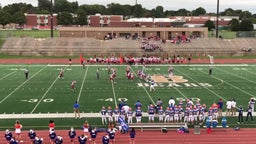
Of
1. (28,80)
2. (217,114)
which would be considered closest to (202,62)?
(28,80)

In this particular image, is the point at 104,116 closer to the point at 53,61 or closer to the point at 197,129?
the point at 197,129

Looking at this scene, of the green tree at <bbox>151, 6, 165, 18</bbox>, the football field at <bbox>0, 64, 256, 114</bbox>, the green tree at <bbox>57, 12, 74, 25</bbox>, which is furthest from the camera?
the green tree at <bbox>151, 6, 165, 18</bbox>

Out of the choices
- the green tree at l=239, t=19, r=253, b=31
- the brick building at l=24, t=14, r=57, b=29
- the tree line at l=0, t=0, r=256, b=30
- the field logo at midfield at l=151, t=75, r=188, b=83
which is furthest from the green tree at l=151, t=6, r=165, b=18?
the field logo at midfield at l=151, t=75, r=188, b=83

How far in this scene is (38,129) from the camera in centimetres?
1712

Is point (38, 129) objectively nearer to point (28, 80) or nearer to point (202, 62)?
point (28, 80)

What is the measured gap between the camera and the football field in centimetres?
2212

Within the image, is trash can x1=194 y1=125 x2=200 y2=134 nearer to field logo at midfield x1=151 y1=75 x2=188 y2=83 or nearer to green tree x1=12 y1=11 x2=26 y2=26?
field logo at midfield x1=151 y1=75 x2=188 y2=83

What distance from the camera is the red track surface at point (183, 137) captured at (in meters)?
15.5

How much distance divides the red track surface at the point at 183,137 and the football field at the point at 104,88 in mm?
4438

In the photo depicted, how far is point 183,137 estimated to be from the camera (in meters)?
16.1

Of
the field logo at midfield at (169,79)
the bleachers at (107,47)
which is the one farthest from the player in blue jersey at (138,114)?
the bleachers at (107,47)

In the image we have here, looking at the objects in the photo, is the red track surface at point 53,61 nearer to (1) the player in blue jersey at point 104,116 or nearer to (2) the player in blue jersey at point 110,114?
(1) the player in blue jersey at point 104,116

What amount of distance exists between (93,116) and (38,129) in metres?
3.26

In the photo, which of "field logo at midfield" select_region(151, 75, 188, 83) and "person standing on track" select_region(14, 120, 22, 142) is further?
"field logo at midfield" select_region(151, 75, 188, 83)
